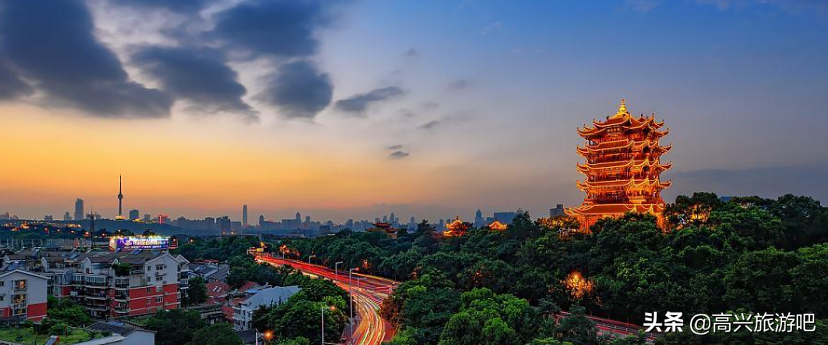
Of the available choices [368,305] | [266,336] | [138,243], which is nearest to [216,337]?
[266,336]

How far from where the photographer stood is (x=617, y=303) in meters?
35.1

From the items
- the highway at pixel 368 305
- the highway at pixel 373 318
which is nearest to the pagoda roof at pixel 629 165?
the highway at pixel 373 318

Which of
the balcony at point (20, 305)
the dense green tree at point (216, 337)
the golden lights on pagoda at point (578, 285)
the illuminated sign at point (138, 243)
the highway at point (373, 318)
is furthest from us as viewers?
the illuminated sign at point (138, 243)

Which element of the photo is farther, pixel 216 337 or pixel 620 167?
pixel 620 167

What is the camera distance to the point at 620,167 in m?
53.6

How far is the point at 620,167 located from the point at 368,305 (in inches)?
1076

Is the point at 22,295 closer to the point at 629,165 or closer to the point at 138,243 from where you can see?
the point at 138,243

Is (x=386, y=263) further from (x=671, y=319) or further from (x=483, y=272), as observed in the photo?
(x=671, y=319)

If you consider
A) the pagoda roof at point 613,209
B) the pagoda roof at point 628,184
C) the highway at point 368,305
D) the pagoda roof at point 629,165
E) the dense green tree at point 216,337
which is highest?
the pagoda roof at point 629,165

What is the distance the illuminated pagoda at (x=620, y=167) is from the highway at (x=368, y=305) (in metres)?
21.4

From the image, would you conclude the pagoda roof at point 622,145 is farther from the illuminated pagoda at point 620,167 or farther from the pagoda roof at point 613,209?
the pagoda roof at point 613,209

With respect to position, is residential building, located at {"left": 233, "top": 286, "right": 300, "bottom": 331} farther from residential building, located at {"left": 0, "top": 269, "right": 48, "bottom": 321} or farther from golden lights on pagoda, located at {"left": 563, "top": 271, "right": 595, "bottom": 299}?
golden lights on pagoda, located at {"left": 563, "top": 271, "right": 595, "bottom": 299}

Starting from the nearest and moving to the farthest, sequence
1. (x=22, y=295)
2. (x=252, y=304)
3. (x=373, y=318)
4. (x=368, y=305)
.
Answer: (x=22, y=295), (x=252, y=304), (x=373, y=318), (x=368, y=305)

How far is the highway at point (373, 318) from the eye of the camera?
113 ft
